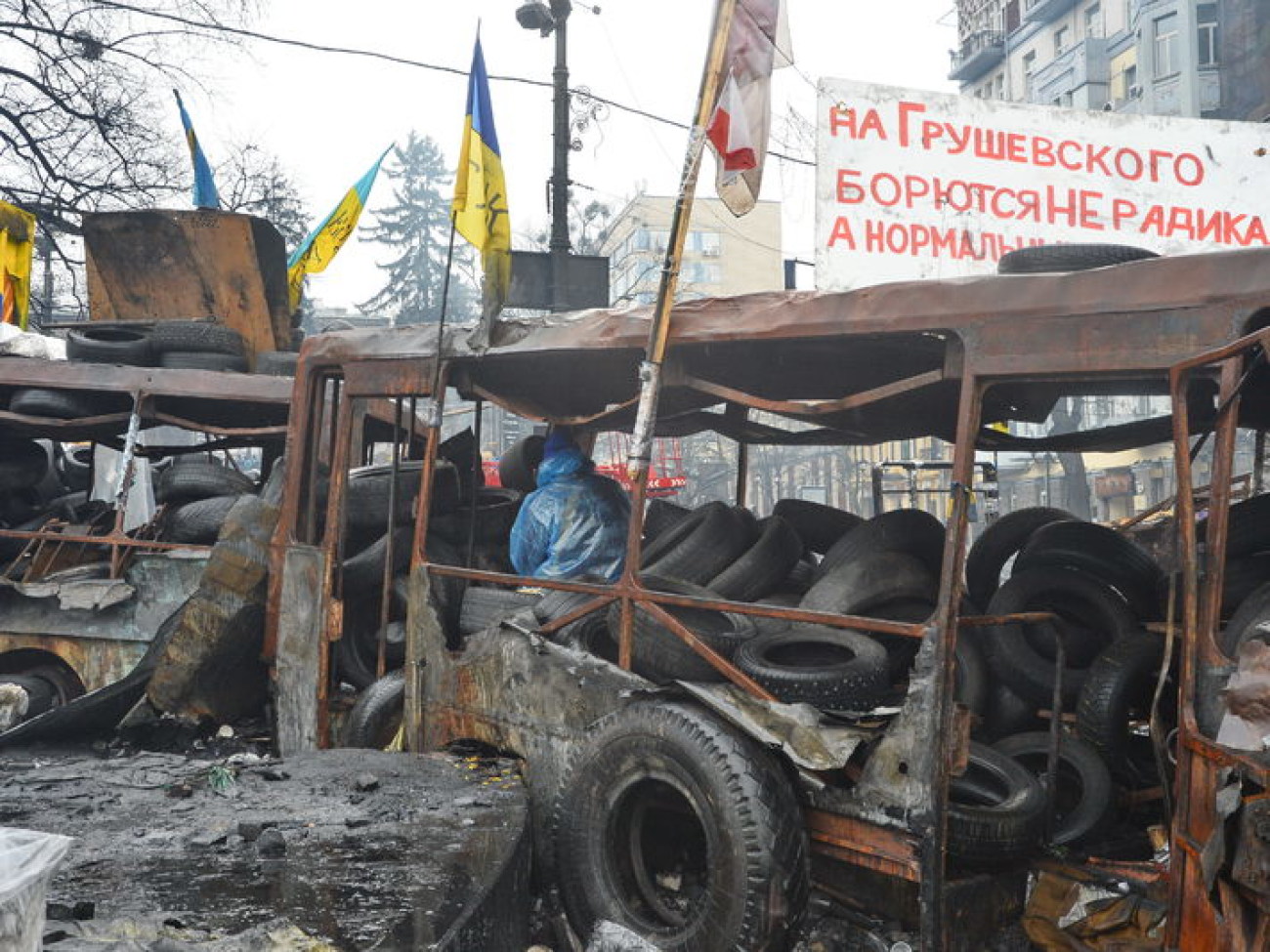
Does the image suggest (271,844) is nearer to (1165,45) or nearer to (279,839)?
(279,839)

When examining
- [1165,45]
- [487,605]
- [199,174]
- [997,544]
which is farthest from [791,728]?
[1165,45]

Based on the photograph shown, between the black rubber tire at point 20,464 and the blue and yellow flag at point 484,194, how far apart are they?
6.01 m

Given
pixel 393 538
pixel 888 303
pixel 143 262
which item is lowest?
pixel 393 538

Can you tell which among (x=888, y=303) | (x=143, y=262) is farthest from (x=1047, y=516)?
(x=143, y=262)

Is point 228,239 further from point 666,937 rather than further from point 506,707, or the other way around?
point 666,937

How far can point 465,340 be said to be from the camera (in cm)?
568

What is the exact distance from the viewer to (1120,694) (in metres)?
4.48

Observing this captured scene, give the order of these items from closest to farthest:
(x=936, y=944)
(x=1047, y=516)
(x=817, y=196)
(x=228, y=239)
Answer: (x=936, y=944), (x=1047, y=516), (x=817, y=196), (x=228, y=239)

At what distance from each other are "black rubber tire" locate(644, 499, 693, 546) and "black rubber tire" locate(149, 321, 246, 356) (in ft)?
14.4

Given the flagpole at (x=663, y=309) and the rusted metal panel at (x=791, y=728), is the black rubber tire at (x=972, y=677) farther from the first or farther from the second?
the flagpole at (x=663, y=309)

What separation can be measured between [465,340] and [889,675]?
2.86m

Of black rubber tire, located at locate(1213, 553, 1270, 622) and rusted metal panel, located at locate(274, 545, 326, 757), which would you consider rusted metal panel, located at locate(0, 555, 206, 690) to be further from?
black rubber tire, located at locate(1213, 553, 1270, 622)

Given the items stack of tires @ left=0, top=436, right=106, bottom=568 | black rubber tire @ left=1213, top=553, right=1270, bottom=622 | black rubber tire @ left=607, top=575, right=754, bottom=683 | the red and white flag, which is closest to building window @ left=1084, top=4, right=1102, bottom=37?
stack of tires @ left=0, top=436, right=106, bottom=568

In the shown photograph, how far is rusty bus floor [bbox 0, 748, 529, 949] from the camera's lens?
3.25 m
